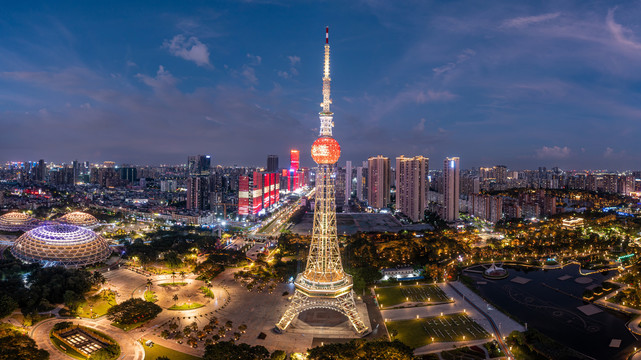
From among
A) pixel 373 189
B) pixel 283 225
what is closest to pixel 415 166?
pixel 373 189

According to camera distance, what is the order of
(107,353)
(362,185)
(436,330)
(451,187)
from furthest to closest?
(362,185) < (451,187) < (436,330) < (107,353)

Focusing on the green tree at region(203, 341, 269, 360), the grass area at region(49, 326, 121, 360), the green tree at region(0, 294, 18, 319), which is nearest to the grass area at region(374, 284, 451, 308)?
the green tree at region(203, 341, 269, 360)

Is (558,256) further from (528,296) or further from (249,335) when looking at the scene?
(249,335)

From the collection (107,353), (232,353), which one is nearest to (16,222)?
(107,353)

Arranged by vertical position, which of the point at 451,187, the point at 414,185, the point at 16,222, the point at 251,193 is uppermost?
the point at 414,185

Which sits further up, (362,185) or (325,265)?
(362,185)

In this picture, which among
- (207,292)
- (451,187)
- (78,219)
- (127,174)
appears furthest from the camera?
(127,174)

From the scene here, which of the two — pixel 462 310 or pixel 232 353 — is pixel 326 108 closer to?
pixel 232 353
